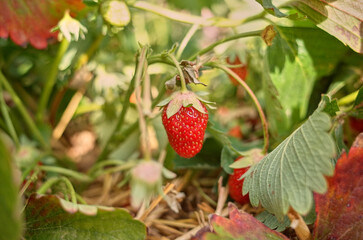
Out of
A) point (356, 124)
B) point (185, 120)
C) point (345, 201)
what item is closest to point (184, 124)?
point (185, 120)

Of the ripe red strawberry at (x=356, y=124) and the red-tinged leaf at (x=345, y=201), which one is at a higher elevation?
the red-tinged leaf at (x=345, y=201)

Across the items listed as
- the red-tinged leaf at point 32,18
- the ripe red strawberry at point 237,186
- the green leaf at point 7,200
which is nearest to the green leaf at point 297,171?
the ripe red strawberry at point 237,186

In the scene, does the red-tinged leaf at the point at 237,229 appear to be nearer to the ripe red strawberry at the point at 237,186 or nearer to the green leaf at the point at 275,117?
the ripe red strawberry at the point at 237,186

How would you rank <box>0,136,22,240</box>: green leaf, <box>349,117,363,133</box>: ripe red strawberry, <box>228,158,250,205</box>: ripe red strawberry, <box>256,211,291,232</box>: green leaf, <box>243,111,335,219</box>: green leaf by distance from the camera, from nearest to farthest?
<box>0,136,22,240</box>: green leaf, <box>243,111,335,219</box>: green leaf, <box>256,211,291,232</box>: green leaf, <box>228,158,250,205</box>: ripe red strawberry, <box>349,117,363,133</box>: ripe red strawberry

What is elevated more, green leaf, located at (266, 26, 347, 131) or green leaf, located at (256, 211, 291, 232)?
green leaf, located at (266, 26, 347, 131)

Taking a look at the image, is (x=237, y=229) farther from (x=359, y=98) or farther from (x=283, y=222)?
(x=359, y=98)

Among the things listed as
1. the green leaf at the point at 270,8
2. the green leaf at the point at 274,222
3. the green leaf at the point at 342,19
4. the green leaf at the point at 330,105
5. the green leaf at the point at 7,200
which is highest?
the green leaf at the point at 270,8

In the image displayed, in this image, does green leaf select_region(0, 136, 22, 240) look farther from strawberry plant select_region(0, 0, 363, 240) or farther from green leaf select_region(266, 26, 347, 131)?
green leaf select_region(266, 26, 347, 131)

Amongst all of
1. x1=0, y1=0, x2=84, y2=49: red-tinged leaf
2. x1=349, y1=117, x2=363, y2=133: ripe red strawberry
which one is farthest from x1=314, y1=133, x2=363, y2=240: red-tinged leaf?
x1=0, y1=0, x2=84, y2=49: red-tinged leaf
